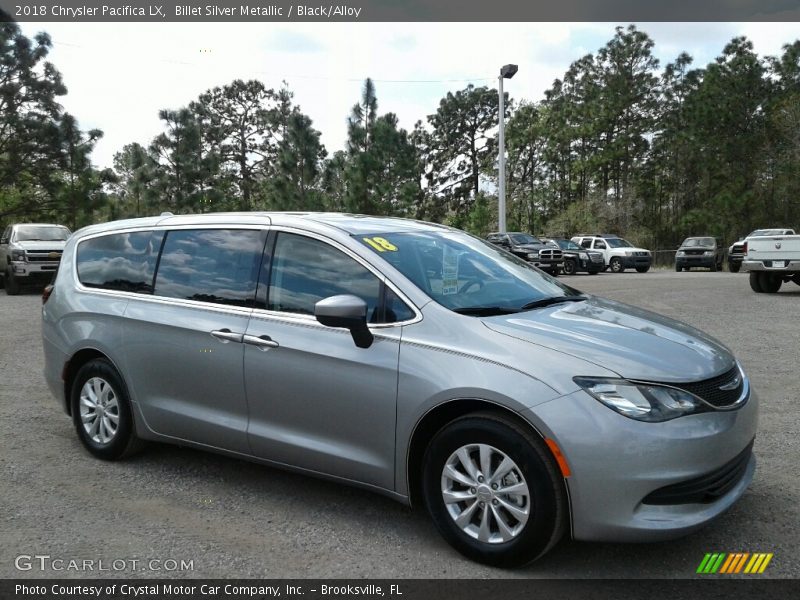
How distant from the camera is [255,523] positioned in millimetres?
3900

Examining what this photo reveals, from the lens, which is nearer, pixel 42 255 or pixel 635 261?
pixel 42 255

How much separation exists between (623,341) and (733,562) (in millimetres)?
1136

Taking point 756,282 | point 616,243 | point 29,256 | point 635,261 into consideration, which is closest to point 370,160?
point 616,243

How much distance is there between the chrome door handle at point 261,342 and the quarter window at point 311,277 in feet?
0.61

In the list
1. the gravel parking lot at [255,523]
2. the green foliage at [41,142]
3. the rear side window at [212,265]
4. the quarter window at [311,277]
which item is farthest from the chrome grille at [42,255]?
the quarter window at [311,277]

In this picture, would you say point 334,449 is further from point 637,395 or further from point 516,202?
point 516,202

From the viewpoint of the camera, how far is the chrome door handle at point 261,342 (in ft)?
13.0

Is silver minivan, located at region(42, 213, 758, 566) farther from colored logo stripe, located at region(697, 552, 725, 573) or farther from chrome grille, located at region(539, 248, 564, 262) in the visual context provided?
chrome grille, located at region(539, 248, 564, 262)

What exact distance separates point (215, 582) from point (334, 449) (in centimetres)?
87

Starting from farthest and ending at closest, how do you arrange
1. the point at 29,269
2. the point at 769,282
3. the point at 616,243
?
the point at 616,243
the point at 29,269
the point at 769,282

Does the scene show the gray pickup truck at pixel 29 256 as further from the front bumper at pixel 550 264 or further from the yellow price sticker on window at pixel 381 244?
the yellow price sticker on window at pixel 381 244

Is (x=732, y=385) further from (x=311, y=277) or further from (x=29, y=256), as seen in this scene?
(x=29, y=256)

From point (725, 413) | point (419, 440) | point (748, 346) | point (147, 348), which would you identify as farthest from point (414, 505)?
point (748, 346)

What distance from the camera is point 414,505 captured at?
144 inches
